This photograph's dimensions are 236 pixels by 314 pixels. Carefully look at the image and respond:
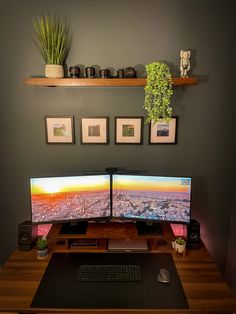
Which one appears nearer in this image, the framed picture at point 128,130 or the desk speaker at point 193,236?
the desk speaker at point 193,236

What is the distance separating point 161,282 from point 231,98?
4.65ft

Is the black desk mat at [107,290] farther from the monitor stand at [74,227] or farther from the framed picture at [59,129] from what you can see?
the framed picture at [59,129]

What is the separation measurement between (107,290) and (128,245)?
448mm

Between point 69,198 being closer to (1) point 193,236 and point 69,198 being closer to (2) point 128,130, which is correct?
(2) point 128,130

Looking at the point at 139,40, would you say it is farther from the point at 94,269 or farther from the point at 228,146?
the point at 94,269

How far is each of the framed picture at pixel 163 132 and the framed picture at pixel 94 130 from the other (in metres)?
0.36

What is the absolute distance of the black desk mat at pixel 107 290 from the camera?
4.79 ft

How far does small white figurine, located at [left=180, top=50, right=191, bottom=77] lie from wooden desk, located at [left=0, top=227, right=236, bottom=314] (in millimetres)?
1277

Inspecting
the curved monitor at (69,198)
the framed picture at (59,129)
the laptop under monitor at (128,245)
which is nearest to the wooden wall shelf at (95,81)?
the framed picture at (59,129)

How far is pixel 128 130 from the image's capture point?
214 cm

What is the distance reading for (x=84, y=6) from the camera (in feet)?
6.42

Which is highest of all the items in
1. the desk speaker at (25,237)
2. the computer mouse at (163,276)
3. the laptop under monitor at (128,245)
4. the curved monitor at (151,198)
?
the curved monitor at (151,198)

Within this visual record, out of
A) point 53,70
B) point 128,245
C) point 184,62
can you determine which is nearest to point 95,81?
point 53,70

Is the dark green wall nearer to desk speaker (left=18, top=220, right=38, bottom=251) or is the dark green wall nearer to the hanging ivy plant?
the hanging ivy plant
